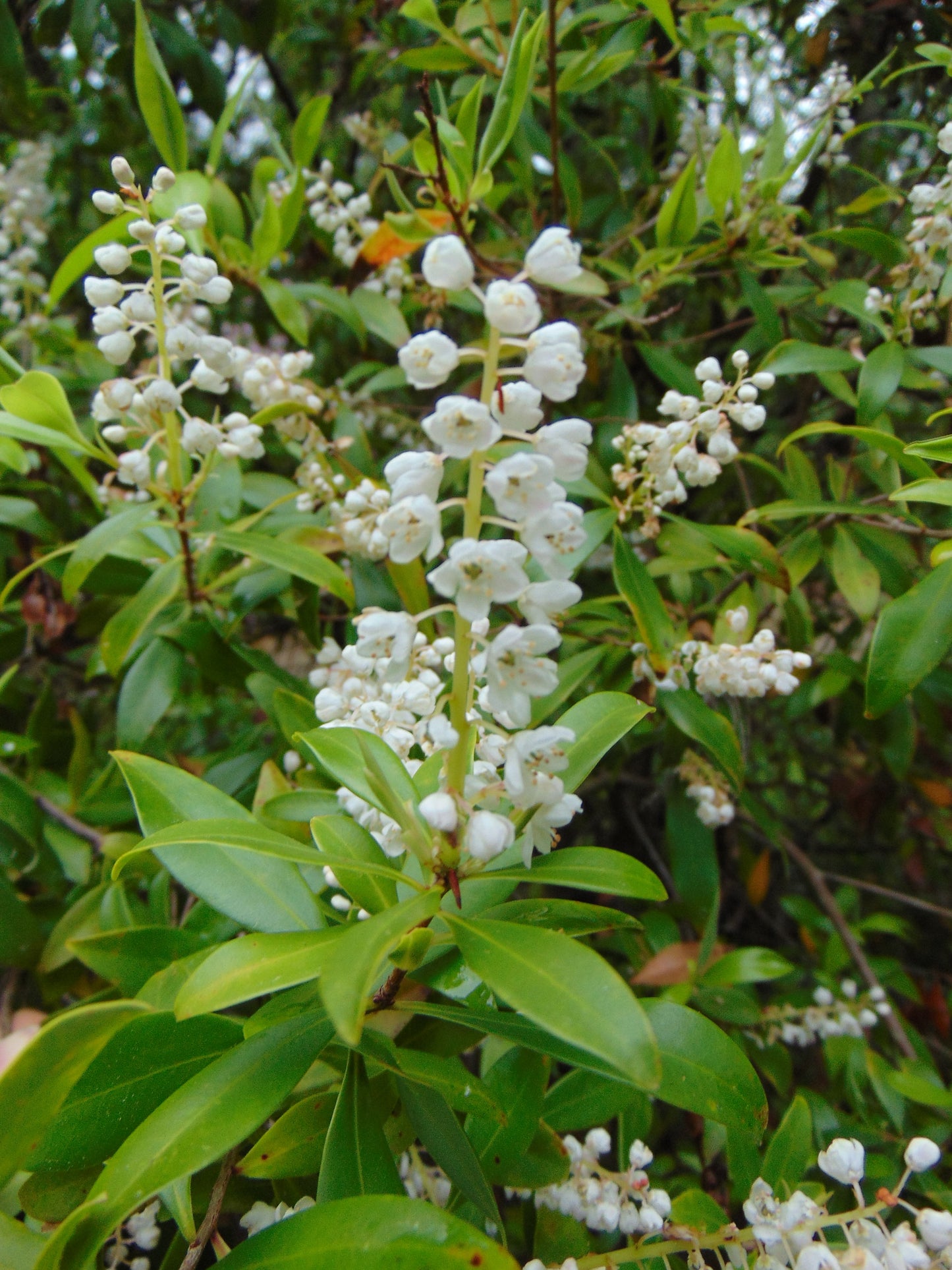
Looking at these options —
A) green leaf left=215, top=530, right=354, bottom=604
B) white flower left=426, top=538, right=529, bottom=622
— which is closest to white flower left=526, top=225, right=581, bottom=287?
white flower left=426, top=538, right=529, bottom=622

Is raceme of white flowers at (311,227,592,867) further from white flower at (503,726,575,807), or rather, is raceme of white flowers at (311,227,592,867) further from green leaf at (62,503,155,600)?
green leaf at (62,503,155,600)

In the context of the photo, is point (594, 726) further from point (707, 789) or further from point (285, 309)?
point (285, 309)

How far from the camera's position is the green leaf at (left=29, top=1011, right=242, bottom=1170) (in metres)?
1.04

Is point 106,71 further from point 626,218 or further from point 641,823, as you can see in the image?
point 641,823

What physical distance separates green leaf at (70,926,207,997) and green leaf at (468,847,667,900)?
2.15 ft

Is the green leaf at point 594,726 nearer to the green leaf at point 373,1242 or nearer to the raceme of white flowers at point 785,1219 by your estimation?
the green leaf at point 373,1242

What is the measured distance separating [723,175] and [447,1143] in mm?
2148

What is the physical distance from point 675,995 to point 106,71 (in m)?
3.86

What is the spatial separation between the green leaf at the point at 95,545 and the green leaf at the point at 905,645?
1461 mm

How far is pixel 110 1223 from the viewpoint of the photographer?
88 centimetres

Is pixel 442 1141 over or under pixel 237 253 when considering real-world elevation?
under

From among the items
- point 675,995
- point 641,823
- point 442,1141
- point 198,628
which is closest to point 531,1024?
point 442,1141

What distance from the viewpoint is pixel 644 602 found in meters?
1.66

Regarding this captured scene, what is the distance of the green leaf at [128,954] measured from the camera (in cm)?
134
